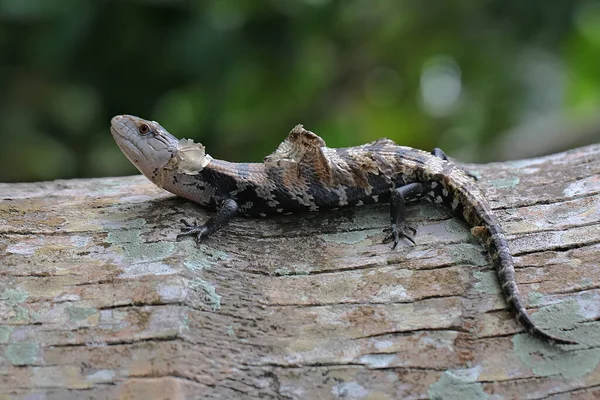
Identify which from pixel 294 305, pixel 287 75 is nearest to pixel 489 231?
pixel 294 305

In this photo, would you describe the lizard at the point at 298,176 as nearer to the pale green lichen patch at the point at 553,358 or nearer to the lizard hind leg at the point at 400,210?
the lizard hind leg at the point at 400,210

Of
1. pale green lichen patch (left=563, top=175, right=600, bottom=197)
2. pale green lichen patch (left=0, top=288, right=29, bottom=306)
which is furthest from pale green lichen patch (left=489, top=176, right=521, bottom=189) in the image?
pale green lichen patch (left=0, top=288, right=29, bottom=306)

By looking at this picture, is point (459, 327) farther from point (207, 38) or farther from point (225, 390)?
point (207, 38)

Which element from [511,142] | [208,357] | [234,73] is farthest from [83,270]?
[511,142]

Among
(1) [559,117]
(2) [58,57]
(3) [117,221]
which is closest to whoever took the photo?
(3) [117,221]

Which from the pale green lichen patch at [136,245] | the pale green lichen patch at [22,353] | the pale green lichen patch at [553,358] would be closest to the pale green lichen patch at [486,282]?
the pale green lichen patch at [553,358]
